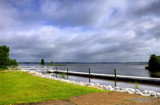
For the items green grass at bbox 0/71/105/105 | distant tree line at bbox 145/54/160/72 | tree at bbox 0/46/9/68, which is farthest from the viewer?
distant tree line at bbox 145/54/160/72

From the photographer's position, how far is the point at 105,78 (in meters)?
17.3

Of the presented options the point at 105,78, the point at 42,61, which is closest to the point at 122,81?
the point at 105,78

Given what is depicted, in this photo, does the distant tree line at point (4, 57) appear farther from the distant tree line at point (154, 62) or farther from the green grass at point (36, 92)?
the distant tree line at point (154, 62)

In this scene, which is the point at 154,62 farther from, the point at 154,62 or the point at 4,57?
the point at 4,57

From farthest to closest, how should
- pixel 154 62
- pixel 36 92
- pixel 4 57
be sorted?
pixel 154 62 → pixel 4 57 → pixel 36 92

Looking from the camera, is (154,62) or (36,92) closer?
(36,92)

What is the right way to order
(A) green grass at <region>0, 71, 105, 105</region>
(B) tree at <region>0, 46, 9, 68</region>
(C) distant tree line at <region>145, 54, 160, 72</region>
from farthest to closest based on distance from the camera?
(C) distant tree line at <region>145, 54, 160, 72</region>
(B) tree at <region>0, 46, 9, 68</region>
(A) green grass at <region>0, 71, 105, 105</region>

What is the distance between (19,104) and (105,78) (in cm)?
1371

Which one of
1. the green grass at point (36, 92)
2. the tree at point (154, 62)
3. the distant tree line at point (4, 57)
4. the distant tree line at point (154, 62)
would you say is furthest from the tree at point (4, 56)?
the tree at point (154, 62)

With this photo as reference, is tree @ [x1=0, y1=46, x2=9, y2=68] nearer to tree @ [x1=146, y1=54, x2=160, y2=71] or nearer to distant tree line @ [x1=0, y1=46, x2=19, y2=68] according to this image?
distant tree line @ [x1=0, y1=46, x2=19, y2=68]

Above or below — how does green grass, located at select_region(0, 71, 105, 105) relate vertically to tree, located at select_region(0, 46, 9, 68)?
below

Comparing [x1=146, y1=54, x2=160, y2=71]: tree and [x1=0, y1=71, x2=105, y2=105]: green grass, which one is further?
[x1=146, y1=54, x2=160, y2=71]: tree

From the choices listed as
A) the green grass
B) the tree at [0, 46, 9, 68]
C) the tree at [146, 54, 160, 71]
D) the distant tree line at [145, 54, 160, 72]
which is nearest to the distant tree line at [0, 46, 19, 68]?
the tree at [0, 46, 9, 68]

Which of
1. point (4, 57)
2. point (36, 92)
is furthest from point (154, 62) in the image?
point (36, 92)
